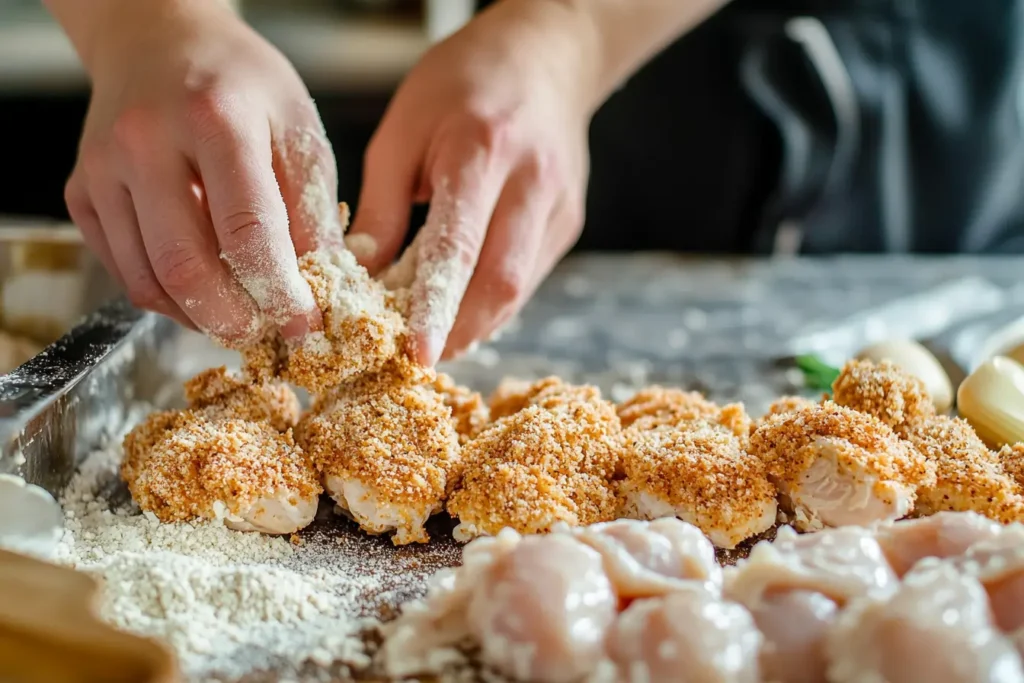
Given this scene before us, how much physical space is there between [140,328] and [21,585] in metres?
0.51

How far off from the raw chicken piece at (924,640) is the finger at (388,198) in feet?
2.19

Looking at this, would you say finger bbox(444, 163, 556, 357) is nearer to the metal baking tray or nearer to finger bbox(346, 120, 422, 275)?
finger bbox(346, 120, 422, 275)

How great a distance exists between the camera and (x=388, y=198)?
115cm

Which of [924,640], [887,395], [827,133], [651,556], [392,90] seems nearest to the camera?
[924,640]

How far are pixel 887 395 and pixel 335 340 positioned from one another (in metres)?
0.57

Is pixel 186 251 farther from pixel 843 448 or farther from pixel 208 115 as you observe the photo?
pixel 843 448

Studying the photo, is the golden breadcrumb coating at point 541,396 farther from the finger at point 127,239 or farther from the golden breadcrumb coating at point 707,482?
the finger at point 127,239

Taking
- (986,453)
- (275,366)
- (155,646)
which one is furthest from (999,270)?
(155,646)

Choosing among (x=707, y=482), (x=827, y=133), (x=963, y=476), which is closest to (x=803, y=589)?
(x=707, y=482)

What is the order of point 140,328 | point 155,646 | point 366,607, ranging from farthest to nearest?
point 140,328
point 366,607
point 155,646

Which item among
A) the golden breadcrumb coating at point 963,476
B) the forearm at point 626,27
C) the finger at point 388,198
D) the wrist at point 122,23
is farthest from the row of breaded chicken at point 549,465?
the forearm at point 626,27

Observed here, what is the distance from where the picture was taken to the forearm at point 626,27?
1449mm

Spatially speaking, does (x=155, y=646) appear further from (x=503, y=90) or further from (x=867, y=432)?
(x=503, y=90)

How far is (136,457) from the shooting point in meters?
0.94
